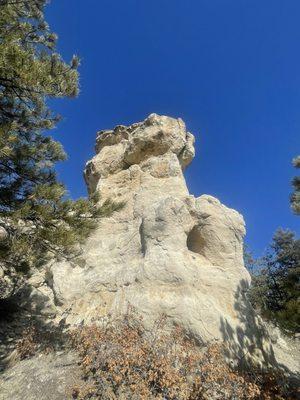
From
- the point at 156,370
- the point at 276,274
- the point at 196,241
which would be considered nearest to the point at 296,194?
the point at 196,241

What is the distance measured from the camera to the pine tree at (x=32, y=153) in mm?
7107

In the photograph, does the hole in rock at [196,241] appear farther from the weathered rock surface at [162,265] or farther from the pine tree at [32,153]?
the pine tree at [32,153]

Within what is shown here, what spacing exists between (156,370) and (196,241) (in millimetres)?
5828

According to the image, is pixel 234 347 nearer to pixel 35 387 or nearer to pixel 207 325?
pixel 207 325

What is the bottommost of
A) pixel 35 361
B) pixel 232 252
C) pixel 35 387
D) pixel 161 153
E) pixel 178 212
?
pixel 35 387

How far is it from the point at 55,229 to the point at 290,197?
780cm

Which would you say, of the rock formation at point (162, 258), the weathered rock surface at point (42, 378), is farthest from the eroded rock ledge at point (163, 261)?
the weathered rock surface at point (42, 378)

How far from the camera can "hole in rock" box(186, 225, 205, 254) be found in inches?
482

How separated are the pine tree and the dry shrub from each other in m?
2.73

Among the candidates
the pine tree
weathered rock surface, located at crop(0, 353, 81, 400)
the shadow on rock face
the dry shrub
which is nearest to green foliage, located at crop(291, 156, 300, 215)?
the shadow on rock face

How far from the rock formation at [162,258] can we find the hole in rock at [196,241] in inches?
1.6

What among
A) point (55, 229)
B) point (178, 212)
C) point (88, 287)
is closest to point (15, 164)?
point (55, 229)

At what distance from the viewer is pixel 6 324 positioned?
10.6 m

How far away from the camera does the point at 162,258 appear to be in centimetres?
1045
